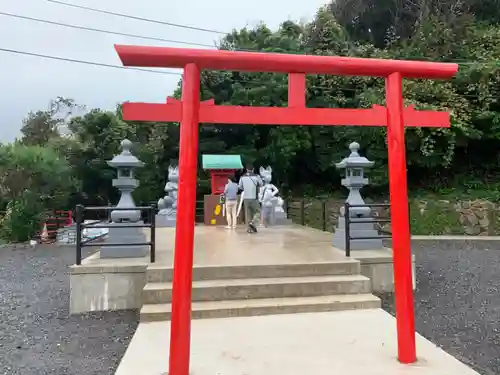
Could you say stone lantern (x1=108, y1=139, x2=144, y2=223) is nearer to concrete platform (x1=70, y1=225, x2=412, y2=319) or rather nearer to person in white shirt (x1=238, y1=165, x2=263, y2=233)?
concrete platform (x1=70, y1=225, x2=412, y2=319)

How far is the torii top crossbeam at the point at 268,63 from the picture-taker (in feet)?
10.6

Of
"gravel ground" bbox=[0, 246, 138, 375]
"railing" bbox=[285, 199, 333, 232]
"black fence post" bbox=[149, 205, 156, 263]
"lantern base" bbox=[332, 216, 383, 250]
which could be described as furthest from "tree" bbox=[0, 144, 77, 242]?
"lantern base" bbox=[332, 216, 383, 250]

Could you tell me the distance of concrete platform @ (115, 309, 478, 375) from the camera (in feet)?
10.8

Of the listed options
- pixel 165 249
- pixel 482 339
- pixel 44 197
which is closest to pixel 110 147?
pixel 44 197

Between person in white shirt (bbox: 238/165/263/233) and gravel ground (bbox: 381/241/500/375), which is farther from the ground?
person in white shirt (bbox: 238/165/263/233)

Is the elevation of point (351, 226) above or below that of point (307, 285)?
above

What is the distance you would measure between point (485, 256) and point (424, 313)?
5711 mm

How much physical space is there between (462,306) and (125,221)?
16.2 feet

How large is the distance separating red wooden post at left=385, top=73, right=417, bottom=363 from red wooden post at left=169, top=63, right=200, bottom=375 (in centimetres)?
172

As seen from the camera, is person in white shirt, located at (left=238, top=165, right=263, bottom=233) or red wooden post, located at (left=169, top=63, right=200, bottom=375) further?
person in white shirt, located at (left=238, top=165, right=263, bottom=233)

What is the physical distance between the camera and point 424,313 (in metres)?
5.10

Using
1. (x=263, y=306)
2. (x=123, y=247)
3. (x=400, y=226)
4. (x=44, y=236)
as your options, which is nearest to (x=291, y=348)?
(x=263, y=306)

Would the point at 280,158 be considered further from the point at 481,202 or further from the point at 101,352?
the point at 101,352

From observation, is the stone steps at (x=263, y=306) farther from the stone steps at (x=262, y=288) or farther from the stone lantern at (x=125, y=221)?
the stone lantern at (x=125, y=221)
